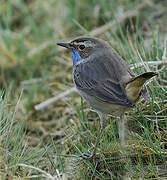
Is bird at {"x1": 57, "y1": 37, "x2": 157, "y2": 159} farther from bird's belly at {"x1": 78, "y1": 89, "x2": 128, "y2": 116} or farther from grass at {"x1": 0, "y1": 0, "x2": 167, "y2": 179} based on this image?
grass at {"x1": 0, "y1": 0, "x2": 167, "y2": 179}

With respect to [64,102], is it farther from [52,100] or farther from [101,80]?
[101,80]

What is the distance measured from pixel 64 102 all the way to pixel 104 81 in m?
1.44

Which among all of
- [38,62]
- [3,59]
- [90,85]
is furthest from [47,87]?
[90,85]

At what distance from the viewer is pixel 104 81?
12.9ft

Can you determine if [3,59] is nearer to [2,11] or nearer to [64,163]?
[2,11]

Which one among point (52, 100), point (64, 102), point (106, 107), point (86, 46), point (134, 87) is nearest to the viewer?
point (134, 87)

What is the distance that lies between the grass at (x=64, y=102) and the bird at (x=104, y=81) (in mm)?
174

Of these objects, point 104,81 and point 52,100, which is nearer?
point 104,81

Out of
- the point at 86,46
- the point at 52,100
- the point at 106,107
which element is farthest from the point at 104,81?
the point at 52,100

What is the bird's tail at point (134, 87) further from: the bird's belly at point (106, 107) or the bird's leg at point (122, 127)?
the bird's leg at point (122, 127)

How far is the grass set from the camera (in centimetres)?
355

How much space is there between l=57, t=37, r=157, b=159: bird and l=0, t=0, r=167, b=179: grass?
0.17 m

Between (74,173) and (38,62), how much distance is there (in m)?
3.08

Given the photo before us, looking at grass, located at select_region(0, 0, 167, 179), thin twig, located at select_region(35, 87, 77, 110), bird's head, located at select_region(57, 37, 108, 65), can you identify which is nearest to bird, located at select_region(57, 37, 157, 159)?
bird's head, located at select_region(57, 37, 108, 65)
